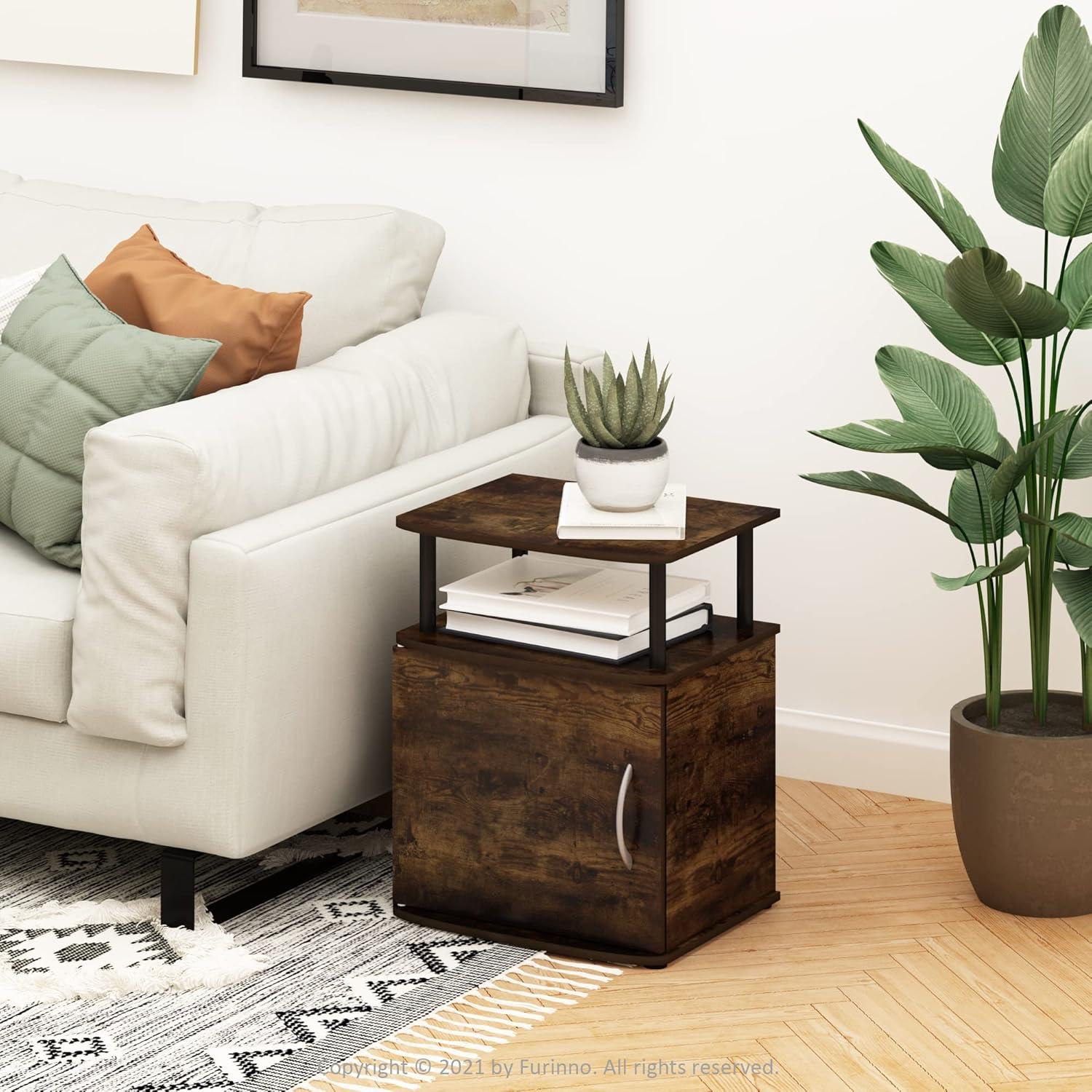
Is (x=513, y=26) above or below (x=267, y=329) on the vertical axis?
above

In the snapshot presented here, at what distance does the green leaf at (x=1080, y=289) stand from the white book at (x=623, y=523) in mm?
601

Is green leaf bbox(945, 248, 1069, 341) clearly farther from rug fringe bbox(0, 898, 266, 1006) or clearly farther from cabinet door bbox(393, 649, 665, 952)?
rug fringe bbox(0, 898, 266, 1006)

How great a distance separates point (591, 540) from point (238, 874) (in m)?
0.81

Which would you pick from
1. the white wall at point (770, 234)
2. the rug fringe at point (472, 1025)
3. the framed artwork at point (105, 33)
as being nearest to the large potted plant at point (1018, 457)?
the white wall at point (770, 234)

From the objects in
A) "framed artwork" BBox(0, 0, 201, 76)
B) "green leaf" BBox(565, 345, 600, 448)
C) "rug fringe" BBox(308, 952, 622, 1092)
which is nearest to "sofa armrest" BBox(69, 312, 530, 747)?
"green leaf" BBox(565, 345, 600, 448)

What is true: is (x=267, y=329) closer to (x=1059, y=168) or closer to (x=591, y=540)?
(x=591, y=540)

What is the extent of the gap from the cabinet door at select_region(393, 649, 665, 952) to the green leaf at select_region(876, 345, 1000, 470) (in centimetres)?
56

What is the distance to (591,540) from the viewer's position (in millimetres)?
2393

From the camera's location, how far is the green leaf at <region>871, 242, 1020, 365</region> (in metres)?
2.51

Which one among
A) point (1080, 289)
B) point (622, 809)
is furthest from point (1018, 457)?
point (622, 809)

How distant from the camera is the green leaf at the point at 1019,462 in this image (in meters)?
2.37

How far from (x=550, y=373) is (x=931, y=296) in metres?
0.82

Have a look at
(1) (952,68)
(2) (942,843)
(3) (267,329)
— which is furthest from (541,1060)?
(1) (952,68)

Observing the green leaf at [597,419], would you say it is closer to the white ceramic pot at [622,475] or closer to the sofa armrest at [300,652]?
the white ceramic pot at [622,475]
